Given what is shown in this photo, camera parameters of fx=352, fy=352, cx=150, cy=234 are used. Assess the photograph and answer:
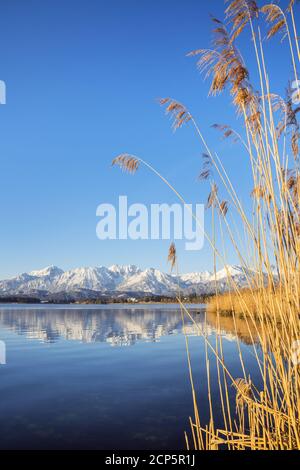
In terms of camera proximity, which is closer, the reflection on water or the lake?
the lake

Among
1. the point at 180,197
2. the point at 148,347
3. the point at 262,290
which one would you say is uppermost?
the point at 180,197

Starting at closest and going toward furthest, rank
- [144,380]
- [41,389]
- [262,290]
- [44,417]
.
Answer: [262,290] → [44,417] → [41,389] → [144,380]

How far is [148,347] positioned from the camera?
15523mm

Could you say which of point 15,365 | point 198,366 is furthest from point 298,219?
point 15,365

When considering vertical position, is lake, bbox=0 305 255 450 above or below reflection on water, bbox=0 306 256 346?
above

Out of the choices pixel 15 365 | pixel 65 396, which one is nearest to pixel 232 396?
pixel 65 396

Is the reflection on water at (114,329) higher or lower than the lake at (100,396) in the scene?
lower

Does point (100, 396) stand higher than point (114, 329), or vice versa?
point (100, 396)

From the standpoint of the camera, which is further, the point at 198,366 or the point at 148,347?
the point at 148,347

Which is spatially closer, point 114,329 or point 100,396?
point 100,396

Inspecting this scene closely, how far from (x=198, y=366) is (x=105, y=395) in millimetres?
3975

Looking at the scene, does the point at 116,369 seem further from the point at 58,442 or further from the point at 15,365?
the point at 58,442
